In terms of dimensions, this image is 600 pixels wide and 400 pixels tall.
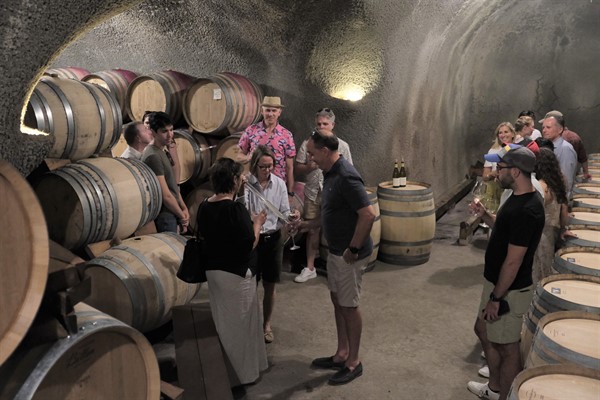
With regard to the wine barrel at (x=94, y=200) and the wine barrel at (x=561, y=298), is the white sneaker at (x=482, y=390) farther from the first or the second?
the wine barrel at (x=94, y=200)

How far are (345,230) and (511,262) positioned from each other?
3.62 ft

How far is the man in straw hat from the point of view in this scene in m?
5.22

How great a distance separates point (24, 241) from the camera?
5.43 feet

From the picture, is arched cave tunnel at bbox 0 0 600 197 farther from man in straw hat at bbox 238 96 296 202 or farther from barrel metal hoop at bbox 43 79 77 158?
man in straw hat at bbox 238 96 296 202

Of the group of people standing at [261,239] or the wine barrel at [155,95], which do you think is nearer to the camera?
the group of people standing at [261,239]

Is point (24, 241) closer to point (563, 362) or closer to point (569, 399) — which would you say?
point (569, 399)

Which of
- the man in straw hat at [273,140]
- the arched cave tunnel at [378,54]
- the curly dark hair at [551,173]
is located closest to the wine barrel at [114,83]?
the arched cave tunnel at [378,54]

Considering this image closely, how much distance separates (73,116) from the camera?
3637mm

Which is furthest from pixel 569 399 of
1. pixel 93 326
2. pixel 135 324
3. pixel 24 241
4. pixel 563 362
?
pixel 135 324

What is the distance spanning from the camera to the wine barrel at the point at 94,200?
11.6 ft

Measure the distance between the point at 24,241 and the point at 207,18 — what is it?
6.10 meters

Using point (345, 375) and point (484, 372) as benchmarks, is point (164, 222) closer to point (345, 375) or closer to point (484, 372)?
point (345, 375)

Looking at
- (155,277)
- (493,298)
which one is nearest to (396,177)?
(493,298)

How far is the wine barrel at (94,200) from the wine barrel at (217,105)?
198 centimetres
